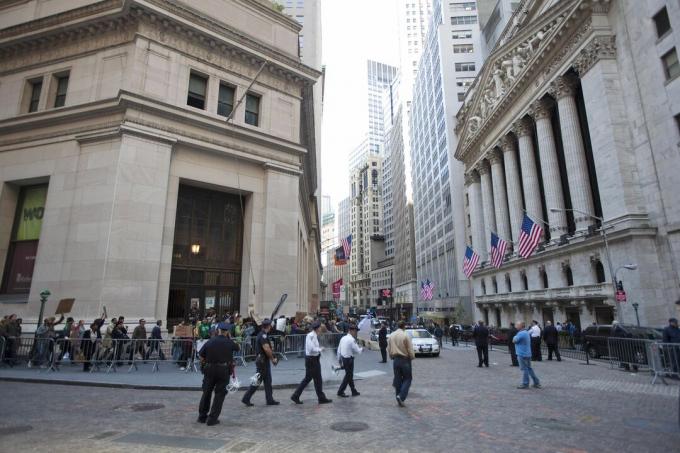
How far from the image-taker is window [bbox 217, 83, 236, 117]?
22.2 meters

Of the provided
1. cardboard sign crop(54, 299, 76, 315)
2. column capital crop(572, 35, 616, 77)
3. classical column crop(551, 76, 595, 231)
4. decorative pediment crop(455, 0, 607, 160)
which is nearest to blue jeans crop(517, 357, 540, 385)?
cardboard sign crop(54, 299, 76, 315)

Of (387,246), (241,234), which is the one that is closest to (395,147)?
(387,246)

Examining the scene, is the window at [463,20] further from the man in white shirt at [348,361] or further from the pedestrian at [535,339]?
the man in white shirt at [348,361]

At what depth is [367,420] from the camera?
7930 millimetres

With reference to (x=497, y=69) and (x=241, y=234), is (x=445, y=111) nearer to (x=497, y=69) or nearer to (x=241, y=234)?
(x=497, y=69)

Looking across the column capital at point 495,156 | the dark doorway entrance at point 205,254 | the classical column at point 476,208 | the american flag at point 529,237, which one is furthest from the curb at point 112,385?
the classical column at point 476,208

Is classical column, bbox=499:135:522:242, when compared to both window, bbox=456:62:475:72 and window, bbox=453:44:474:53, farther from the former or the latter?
window, bbox=453:44:474:53

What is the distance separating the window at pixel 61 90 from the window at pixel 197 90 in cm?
684

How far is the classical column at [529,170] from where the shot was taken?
41.2 m

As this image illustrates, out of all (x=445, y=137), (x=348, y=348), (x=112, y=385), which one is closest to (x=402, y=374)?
(x=348, y=348)

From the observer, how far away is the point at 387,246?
153 metres

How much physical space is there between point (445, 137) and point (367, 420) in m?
69.8

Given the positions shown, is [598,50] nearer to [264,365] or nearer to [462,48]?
[264,365]

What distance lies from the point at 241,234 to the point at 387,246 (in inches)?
5237
